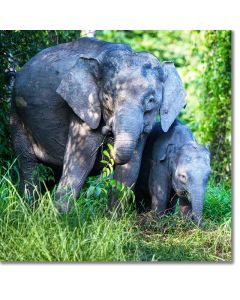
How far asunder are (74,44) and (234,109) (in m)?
1.11

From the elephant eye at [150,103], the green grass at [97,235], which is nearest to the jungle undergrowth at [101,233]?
the green grass at [97,235]

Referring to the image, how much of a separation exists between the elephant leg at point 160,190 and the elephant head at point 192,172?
8 cm

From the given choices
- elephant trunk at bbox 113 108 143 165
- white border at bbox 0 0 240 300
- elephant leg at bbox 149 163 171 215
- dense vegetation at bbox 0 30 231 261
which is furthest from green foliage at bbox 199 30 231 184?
elephant trunk at bbox 113 108 143 165

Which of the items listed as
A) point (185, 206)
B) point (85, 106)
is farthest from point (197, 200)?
point (85, 106)

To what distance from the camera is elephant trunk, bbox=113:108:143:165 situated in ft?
15.5

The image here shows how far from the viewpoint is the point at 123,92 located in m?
4.90

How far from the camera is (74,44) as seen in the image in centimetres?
547

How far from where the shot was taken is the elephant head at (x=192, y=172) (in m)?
5.03

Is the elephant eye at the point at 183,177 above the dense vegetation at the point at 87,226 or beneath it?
above
